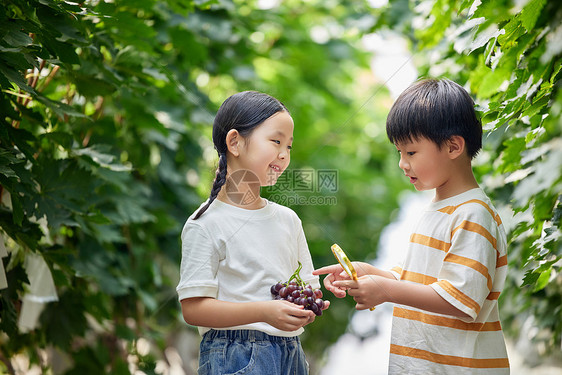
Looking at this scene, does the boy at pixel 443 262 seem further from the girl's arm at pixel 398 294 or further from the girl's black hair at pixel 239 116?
the girl's black hair at pixel 239 116

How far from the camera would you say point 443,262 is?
3.51ft

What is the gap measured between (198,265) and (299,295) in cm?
19

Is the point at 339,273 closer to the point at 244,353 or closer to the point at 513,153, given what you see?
the point at 244,353

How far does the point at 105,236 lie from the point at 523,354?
187cm

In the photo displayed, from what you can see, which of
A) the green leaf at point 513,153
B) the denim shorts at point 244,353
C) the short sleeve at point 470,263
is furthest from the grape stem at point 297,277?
the green leaf at point 513,153

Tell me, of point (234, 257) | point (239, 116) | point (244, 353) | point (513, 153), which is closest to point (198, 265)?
point (234, 257)

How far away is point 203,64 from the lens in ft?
8.57

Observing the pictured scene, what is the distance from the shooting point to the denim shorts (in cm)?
109

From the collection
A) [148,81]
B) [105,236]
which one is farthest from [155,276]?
[148,81]

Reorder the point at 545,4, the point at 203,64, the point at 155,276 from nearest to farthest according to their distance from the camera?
the point at 545,4 < the point at 155,276 < the point at 203,64

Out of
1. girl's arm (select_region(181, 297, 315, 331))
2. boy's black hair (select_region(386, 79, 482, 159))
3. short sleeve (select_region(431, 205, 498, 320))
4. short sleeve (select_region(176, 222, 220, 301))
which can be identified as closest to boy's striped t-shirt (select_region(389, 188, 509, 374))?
short sleeve (select_region(431, 205, 498, 320))

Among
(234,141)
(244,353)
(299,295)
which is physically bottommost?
(244,353)

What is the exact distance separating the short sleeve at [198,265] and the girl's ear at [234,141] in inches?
6.4

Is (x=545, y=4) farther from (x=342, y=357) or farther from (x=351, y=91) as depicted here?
(x=351, y=91)
